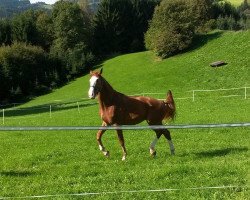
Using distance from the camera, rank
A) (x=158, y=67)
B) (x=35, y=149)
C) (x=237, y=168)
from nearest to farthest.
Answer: (x=237, y=168), (x=35, y=149), (x=158, y=67)

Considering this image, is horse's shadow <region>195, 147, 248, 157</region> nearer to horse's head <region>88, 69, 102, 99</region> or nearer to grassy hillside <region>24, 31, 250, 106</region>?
horse's head <region>88, 69, 102, 99</region>

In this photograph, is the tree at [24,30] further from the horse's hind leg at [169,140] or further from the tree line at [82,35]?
the horse's hind leg at [169,140]

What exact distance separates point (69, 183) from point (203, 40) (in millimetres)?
67572

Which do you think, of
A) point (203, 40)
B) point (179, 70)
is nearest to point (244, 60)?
point (179, 70)

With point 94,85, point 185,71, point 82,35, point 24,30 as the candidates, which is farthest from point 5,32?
point 94,85

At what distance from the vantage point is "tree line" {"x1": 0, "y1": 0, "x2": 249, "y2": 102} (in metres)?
74.3

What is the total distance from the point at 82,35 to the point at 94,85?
286 ft

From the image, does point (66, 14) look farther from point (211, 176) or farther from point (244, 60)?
point (211, 176)

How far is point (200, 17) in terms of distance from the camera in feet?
267

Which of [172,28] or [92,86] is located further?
[172,28]

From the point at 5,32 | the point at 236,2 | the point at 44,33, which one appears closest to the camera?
the point at 5,32

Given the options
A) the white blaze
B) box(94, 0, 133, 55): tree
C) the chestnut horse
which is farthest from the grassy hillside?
the white blaze

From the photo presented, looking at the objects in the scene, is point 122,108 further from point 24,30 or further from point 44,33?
point 44,33

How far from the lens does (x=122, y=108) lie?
1460 centimetres
